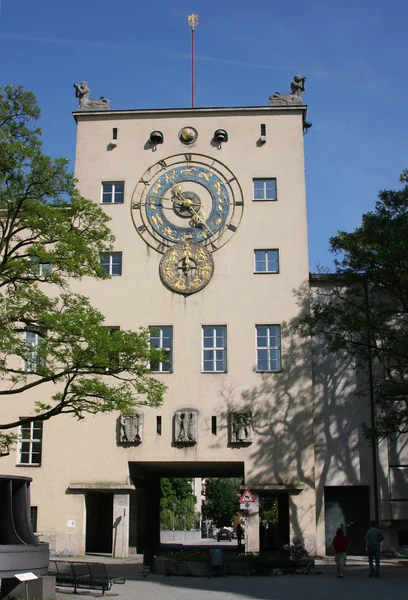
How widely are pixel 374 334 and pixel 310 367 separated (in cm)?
499

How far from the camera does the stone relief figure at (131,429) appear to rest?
2945cm

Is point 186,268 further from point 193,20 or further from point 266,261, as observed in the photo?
point 193,20

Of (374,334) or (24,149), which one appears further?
(374,334)

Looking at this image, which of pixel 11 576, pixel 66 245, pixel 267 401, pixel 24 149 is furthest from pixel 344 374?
pixel 11 576

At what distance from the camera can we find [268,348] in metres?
30.5

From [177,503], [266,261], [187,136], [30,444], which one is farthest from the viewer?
[177,503]

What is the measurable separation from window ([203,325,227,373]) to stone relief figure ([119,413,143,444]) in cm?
333

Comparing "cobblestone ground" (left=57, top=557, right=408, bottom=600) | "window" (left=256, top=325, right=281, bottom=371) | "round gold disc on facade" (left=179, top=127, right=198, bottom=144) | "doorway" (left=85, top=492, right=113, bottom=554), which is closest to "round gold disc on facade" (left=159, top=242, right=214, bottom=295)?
"window" (left=256, top=325, right=281, bottom=371)

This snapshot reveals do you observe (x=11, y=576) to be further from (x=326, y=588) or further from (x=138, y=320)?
(x=138, y=320)

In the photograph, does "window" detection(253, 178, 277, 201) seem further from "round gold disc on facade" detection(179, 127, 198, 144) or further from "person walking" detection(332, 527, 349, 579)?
"person walking" detection(332, 527, 349, 579)

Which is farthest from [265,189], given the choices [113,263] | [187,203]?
[113,263]

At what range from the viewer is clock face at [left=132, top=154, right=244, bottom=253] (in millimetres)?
31781

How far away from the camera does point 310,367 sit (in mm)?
30203

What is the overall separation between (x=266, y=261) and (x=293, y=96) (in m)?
7.93
